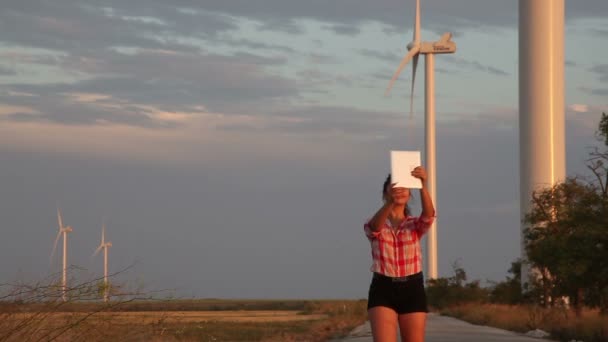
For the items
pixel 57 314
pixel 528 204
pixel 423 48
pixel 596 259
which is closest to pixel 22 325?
pixel 57 314

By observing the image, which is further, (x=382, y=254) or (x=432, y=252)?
(x=432, y=252)

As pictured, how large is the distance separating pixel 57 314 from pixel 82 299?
1.11ft

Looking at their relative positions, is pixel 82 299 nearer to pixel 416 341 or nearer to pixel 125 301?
pixel 125 301

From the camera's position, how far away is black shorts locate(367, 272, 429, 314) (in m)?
8.97

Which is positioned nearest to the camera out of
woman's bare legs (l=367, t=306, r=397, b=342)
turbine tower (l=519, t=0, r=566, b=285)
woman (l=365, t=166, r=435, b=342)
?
woman's bare legs (l=367, t=306, r=397, b=342)

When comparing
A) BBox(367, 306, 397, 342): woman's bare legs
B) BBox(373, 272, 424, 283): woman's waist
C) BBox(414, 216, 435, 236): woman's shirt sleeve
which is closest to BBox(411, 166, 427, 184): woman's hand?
BBox(414, 216, 435, 236): woman's shirt sleeve

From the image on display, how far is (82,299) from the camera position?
11.1 metres

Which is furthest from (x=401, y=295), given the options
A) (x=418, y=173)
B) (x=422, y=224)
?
(x=418, y=173)

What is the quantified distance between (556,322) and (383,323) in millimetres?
27711

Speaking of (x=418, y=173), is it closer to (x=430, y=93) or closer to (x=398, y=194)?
(x=398, y=194)

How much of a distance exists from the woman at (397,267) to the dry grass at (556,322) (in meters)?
18.9

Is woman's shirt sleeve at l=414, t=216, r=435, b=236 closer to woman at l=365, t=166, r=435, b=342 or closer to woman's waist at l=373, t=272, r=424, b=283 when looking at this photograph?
woman at l=365, t=166, r=435, b=342

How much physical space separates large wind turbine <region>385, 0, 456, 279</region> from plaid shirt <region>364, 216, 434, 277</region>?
4941 cm

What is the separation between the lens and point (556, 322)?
35312 mm
